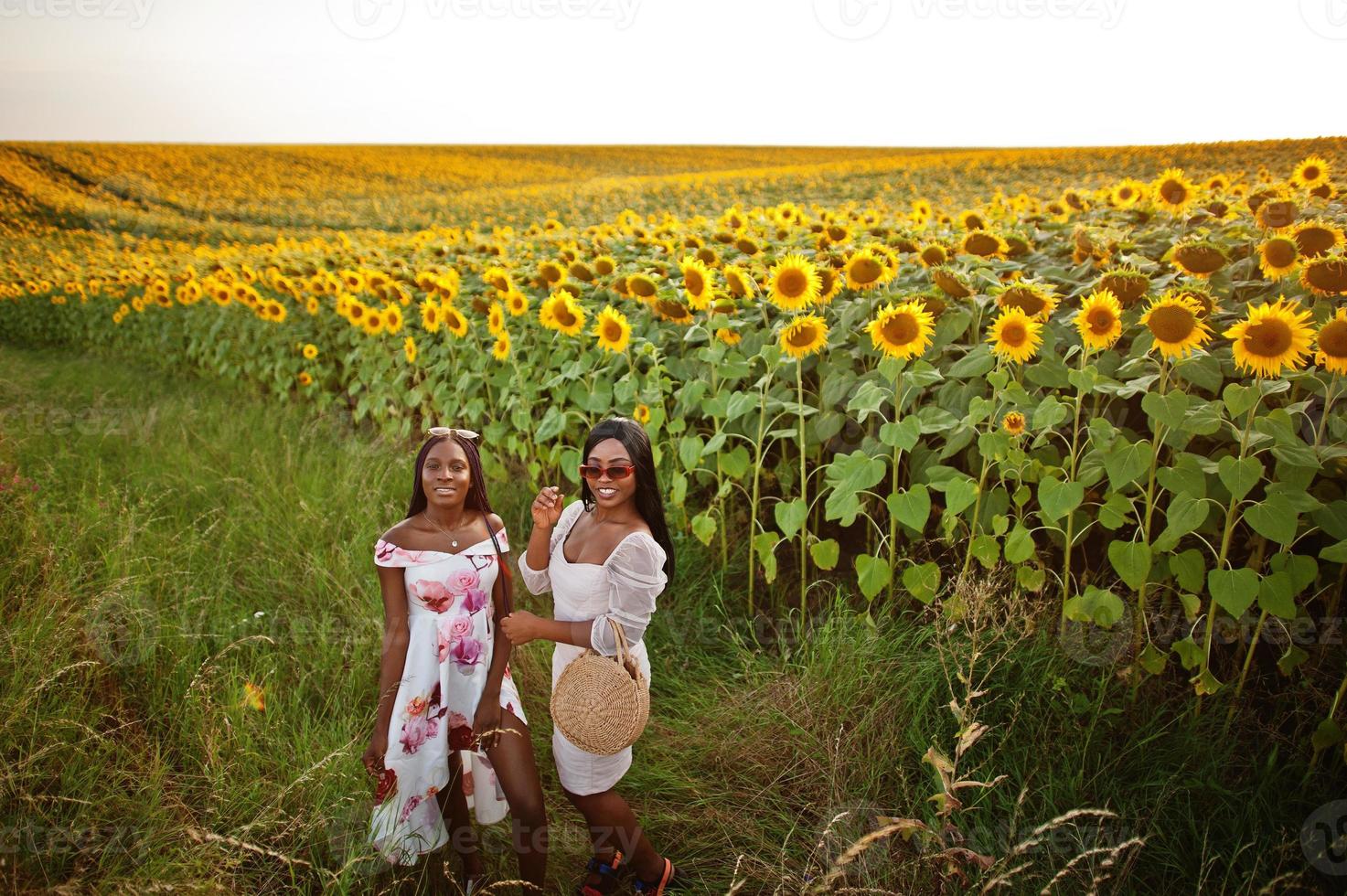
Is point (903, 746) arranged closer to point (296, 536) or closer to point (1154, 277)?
point (1154, 277)

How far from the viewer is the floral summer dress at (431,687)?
1.99 meters

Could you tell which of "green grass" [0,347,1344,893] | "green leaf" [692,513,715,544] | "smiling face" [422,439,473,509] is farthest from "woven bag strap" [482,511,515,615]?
"green leaf" [692,513,715,544]

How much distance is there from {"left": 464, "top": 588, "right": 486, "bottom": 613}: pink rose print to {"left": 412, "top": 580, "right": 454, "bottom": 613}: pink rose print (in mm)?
38

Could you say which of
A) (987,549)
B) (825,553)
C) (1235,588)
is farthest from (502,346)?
(1235,588)

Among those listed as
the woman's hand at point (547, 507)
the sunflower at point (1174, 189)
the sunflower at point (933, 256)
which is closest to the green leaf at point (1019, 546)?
the sunflower at point (933, 256)

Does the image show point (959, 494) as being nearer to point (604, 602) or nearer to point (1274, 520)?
point (1274, 520)

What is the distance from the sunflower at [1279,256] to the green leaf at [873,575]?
152 cm

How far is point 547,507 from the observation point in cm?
194

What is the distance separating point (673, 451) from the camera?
3.38m

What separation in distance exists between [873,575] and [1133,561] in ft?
2.37

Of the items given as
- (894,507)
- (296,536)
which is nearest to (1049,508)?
(894,507)

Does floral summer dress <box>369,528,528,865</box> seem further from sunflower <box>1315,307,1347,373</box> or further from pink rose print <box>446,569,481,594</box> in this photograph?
sunflower <box>1315,307,1347,373</box>

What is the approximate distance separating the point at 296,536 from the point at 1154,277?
148 inches

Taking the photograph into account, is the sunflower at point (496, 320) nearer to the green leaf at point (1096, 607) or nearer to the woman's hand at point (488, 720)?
the woman's hand at point (488, 720)
